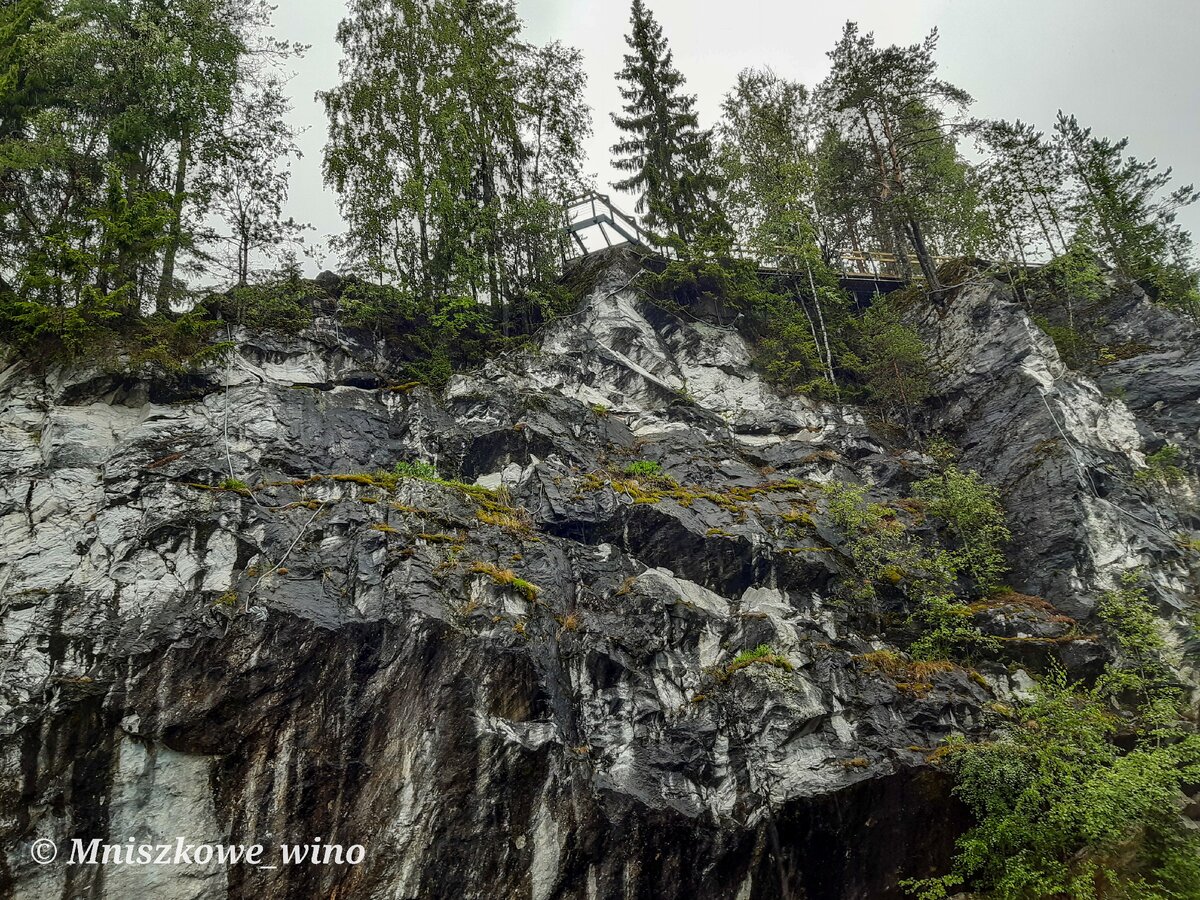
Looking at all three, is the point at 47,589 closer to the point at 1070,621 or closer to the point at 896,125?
the point at 1070,621

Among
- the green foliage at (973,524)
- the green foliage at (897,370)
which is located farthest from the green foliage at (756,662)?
the green foliage at (897,370)

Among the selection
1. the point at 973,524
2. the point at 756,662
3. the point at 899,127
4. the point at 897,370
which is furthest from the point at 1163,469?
the point at 899,127

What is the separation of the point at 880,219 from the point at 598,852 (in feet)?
81.3

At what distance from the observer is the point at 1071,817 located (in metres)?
10.6

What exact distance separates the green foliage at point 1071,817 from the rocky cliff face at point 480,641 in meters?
0.59

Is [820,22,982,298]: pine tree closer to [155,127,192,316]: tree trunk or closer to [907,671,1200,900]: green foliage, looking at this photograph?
[907,671,1200,900]: green foliage

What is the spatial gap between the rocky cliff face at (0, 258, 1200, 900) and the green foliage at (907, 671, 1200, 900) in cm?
59

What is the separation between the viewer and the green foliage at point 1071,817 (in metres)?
10.5

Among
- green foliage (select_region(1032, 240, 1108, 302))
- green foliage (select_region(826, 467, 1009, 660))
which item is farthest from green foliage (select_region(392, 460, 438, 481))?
green foliage (select_region(1032, 240, 1108, 302))

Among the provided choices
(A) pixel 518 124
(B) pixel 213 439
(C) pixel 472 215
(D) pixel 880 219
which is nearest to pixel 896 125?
(D) pixel 880 219

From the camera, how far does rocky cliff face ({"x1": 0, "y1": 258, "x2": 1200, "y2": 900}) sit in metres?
9.72

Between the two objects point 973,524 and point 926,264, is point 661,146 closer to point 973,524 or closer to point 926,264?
point 926,264

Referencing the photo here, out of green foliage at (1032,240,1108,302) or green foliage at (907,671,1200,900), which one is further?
green foliage at (1032,240,1108,302)

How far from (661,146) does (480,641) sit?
21271mm
